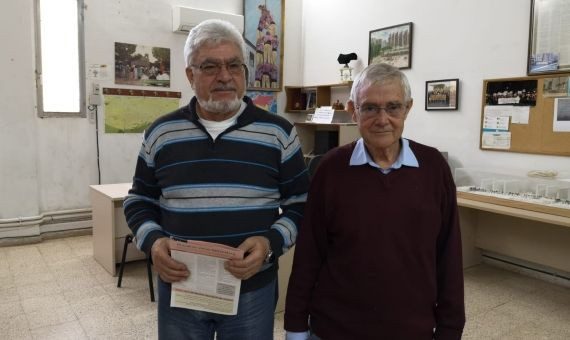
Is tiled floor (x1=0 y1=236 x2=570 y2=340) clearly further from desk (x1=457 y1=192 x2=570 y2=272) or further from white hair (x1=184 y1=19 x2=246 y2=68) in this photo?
white hair (x1=184 y1=19 x2=246 y2=68)

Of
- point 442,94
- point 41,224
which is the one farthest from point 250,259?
point 41,224

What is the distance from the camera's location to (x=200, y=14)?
217 inches

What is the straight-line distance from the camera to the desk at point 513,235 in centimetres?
348

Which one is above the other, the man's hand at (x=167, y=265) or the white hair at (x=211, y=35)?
the white hair at (x=211, y=35)

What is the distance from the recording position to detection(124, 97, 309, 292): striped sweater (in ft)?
4.13

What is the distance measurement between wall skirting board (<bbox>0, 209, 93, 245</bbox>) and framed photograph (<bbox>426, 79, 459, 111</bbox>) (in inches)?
159

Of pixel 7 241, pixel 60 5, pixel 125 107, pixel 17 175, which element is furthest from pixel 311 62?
pixel 7 241

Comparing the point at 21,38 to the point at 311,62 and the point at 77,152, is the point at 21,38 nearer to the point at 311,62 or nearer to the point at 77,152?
the point at 77,152

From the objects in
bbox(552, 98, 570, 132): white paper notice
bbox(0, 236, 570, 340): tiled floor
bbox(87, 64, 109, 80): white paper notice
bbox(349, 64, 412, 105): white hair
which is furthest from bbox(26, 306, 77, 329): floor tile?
bbox(552, 98, 570, 132): white paper notice

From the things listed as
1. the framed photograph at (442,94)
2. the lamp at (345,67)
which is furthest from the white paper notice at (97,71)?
the framed photograph at (442,94)

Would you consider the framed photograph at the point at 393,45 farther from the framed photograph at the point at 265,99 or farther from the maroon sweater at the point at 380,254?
the maroon sweater at the point at 380,254

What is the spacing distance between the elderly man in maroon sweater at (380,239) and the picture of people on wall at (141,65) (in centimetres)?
451

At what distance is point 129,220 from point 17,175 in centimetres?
400

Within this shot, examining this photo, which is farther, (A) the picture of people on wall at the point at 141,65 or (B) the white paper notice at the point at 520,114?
(A) the picture of people on wall at the point at 141,65
